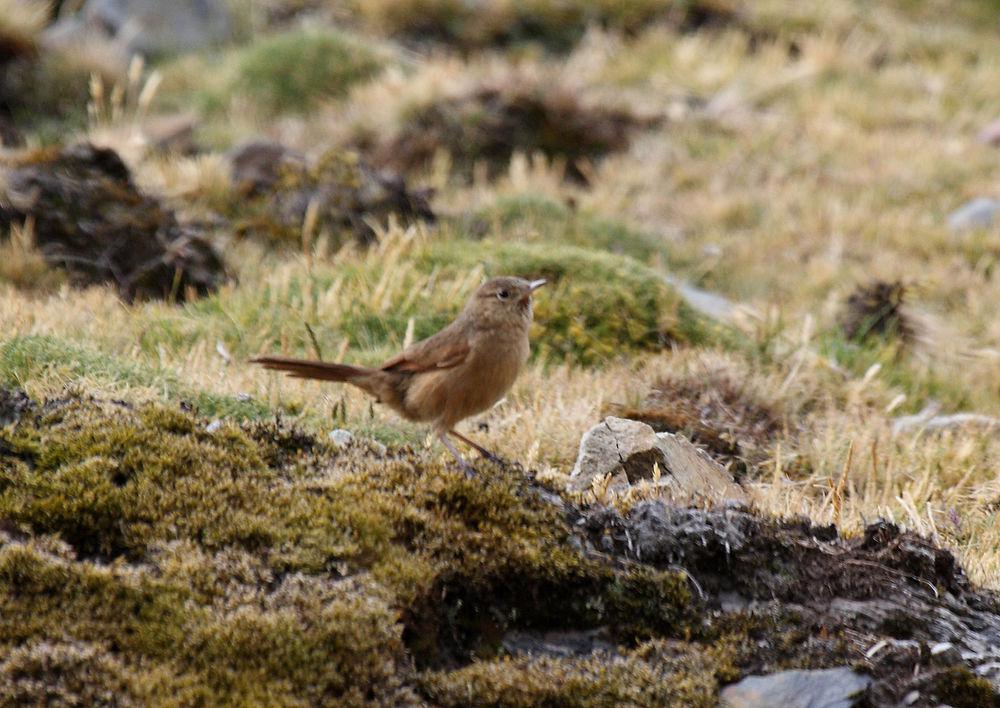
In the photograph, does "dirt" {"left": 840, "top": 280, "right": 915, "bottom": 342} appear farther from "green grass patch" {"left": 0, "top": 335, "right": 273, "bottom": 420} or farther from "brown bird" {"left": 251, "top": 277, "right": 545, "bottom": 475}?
"green grass patch" {"left": 0, "top": 335, "right": 273, "bottom": 420}

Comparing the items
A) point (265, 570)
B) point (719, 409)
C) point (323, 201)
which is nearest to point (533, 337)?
point (719, 409)

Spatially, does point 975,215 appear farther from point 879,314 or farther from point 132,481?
point 132,481

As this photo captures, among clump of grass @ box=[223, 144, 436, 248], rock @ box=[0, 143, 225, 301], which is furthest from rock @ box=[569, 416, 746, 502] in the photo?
clump of grass @ box=[223, 144, 436, 248]

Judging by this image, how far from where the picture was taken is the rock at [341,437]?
4547 mm

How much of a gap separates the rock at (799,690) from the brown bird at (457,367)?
1655 millimetres

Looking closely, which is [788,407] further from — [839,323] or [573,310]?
[839,323]

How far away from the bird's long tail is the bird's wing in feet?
0.43

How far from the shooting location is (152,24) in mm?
16641

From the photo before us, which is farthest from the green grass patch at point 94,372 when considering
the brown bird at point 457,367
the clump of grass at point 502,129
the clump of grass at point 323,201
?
the clump of grass at point 502,129

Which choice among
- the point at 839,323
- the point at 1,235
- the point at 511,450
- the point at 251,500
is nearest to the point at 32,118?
the point at 1,235

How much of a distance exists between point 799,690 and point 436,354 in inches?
84.6

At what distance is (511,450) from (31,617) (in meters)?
2.54

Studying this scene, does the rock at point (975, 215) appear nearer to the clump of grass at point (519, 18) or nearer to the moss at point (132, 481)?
the clump of grass at point (519, 18)

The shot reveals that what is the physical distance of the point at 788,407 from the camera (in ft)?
23.3
